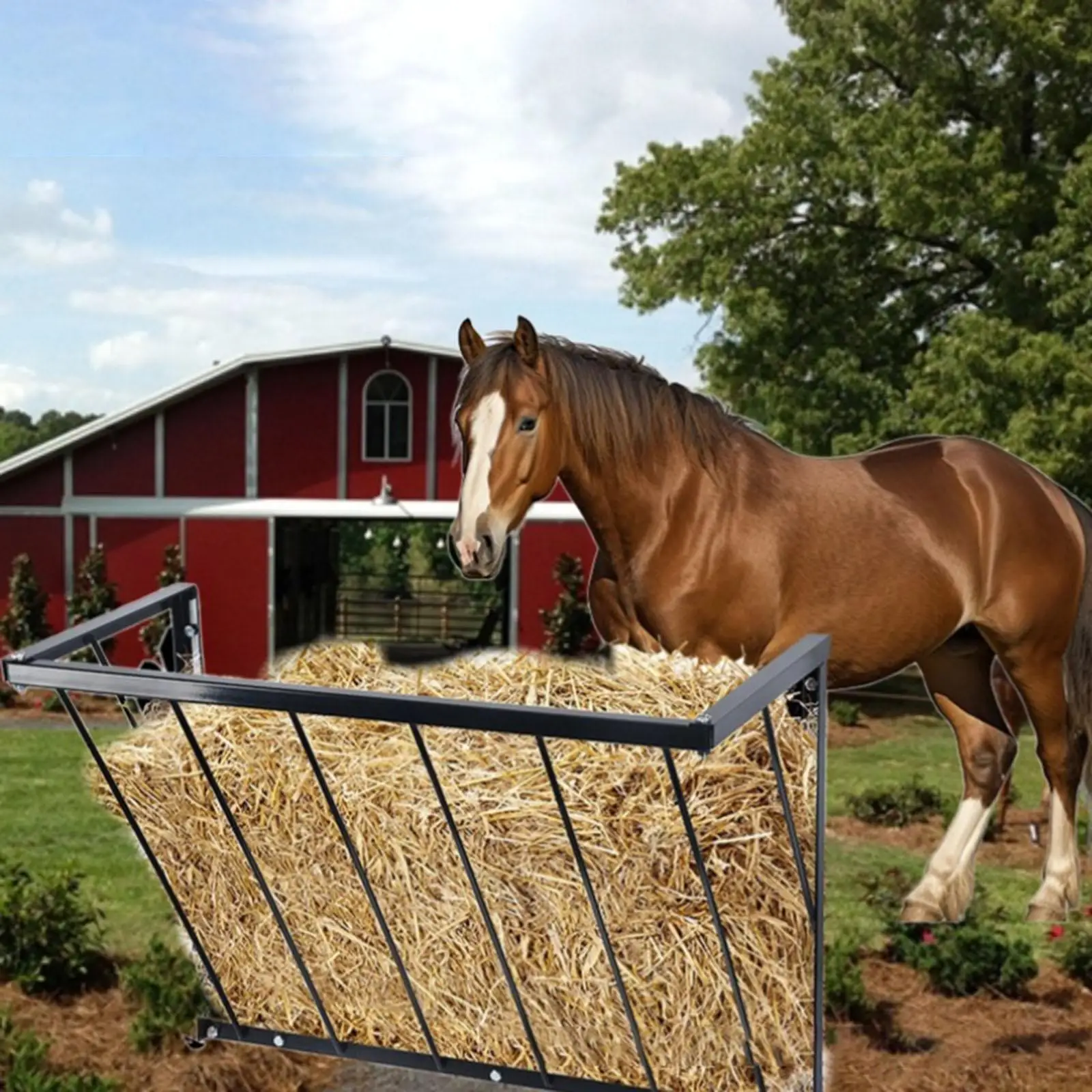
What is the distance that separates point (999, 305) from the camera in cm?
1110

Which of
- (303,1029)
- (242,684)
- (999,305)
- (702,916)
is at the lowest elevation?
(303,1029)

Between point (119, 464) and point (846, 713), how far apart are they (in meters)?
8.45

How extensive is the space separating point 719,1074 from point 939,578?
4.45 ft

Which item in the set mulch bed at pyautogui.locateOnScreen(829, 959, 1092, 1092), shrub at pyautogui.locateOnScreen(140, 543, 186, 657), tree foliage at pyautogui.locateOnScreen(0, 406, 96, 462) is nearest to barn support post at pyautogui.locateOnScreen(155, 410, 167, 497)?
shrub at pyautogui.locateOnScreen(140, 543, 186, 657)

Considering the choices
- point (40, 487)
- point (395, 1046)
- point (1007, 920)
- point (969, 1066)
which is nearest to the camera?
point (395, 1046)

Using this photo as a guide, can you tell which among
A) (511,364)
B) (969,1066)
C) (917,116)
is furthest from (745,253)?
(511,364)

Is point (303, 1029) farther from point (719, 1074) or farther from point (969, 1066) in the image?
point (969, 1066)

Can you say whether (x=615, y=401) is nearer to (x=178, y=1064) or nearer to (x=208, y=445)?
(x=178, y=1064)

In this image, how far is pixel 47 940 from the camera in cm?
452

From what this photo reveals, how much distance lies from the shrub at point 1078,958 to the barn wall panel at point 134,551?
11.2 m

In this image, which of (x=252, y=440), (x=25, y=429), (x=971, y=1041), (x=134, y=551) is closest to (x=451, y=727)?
(x=971, y=1041)

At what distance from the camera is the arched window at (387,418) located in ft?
43.7

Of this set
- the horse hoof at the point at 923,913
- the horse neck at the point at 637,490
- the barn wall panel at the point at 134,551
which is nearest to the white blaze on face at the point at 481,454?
the horse neck at the point at 637,490

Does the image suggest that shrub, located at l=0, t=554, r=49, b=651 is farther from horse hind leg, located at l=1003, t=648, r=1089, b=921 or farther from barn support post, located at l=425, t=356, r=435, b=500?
horse hind leg, located at l=1003, t=648, r=1089, b=921
